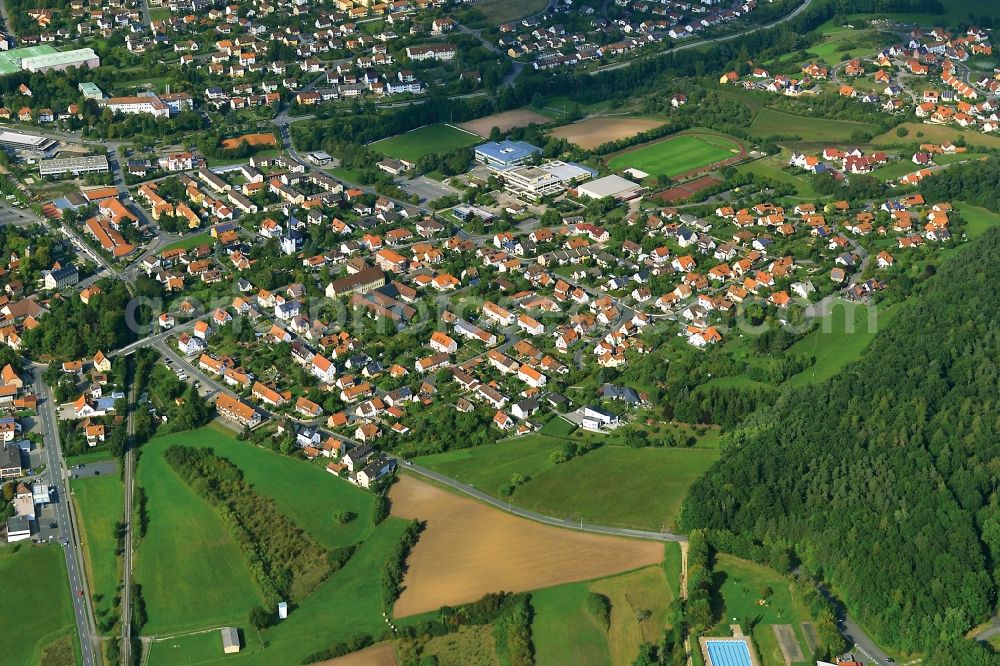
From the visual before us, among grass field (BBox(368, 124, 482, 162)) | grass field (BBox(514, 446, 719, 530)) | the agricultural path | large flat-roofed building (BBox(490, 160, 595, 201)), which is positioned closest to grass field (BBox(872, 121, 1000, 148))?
large flat-roofed building (BBox(490, 160, 595, 201))

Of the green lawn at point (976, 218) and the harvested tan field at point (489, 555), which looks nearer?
the harvested tan field at point (489, 555)

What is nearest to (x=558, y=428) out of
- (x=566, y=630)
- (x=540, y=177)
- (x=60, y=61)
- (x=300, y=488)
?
(x=300, y=488)

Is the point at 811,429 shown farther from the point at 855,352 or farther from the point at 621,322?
the point at 621,322

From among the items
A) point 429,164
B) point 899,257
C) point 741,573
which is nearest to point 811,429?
point 741,573

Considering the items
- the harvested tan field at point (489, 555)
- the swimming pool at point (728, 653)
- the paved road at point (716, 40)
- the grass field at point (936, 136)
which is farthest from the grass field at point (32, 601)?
the paved road at point (716, 40)

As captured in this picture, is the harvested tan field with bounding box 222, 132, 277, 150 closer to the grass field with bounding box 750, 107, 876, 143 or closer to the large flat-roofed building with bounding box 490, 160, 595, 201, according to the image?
the large flat-roofed building with bounding box 490, 160, 595, 201

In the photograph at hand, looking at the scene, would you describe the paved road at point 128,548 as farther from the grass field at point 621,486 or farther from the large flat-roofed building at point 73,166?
the large flat-roofed building at point 73,166
